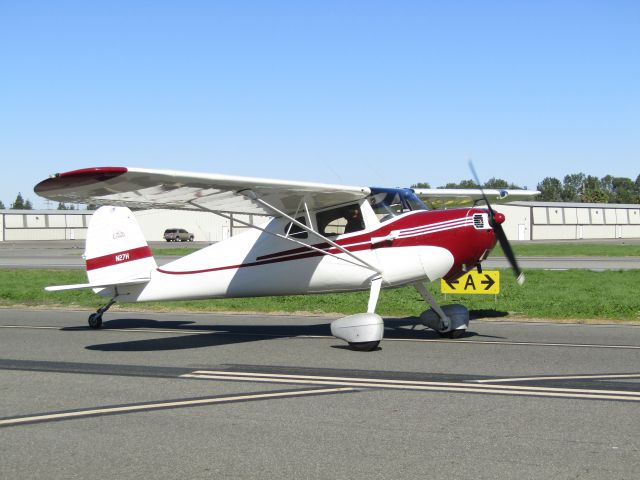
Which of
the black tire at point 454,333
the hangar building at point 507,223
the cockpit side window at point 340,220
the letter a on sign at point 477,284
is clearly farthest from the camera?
the hangar building at point 507,223

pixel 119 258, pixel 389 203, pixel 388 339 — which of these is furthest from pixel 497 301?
pixel 119 258

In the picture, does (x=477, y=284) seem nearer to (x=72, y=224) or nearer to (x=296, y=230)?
(x=296, y=230)

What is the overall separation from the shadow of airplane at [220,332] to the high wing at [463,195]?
93.9 inches

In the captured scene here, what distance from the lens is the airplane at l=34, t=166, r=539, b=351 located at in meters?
10.7

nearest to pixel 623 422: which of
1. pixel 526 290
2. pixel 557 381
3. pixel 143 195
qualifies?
pixel 557 381

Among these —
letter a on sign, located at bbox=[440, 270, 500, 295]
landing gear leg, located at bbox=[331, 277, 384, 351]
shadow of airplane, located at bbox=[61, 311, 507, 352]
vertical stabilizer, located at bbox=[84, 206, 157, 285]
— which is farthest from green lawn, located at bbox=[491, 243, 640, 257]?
landing gear leg, located at bbox=[331, 277, 384, 351]

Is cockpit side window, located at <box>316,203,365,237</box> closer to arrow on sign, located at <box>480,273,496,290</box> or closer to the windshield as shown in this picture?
the windshield

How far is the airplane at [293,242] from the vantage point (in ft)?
35.0

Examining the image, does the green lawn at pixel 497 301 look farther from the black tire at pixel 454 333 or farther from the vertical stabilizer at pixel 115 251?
the vertical stabilizer at pixel 115 251

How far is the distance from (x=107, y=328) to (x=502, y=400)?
9.16m

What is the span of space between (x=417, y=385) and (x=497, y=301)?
10312mm

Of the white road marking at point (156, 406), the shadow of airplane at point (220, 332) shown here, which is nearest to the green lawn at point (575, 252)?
the shadow of airplane at point (220, 332)

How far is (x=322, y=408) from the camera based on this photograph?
22.9 ft

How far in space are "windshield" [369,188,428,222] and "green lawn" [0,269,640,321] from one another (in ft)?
14.7
